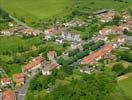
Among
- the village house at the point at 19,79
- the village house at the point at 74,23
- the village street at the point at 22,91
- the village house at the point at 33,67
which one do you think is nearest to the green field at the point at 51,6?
the village house at the point at 74,23

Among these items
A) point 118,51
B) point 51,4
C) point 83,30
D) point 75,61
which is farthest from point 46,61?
point 51,4

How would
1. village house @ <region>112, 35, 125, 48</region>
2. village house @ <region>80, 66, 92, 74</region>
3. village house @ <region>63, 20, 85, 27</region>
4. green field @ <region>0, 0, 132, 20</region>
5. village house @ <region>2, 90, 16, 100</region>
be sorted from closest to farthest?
1. village house @ <region>2, 90, 16, 100</region>
2. village house @ <region>80, 66, 92, 74</region>
3. village house @ <region>112, 35, 125, 48</region>
4. village house @ <region>63, 20, 85, 27</region>
5. green field @ <region>0, 0, 132, 20</region>

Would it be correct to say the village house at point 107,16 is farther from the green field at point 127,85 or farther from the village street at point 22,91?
the village street at point 22,91

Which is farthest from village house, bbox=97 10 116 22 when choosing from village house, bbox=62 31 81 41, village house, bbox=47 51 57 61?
village house, bbox=47 51 57 61

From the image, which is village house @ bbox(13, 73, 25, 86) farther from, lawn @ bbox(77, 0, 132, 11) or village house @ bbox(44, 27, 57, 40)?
lawn @ bbox(77, 0, 132, 11)

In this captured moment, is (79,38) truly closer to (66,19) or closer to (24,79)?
(66,19)

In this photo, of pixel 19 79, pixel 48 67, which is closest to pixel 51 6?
pixel 48 67
